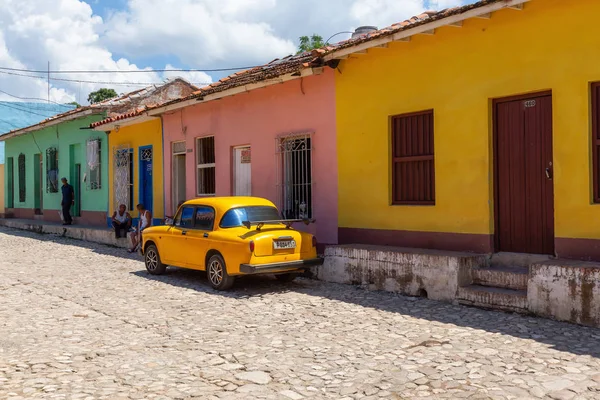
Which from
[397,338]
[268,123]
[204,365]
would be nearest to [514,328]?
[397,338]

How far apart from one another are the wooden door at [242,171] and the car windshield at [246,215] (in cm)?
349

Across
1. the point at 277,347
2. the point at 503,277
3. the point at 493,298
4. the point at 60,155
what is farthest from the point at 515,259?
the point at 60,155

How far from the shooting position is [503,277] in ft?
25.7

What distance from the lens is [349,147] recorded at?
10.7 m

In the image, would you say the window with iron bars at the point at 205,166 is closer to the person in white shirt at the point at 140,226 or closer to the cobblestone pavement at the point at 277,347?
the person in white shirt at the point at 140,226

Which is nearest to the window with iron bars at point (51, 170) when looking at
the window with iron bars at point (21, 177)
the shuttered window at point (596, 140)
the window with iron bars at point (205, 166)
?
the window with iron bars at point (21, 177)

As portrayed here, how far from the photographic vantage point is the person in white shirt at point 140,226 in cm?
1455

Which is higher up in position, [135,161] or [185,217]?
[135,161]

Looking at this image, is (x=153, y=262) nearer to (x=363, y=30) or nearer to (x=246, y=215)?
(x=246, y=215)

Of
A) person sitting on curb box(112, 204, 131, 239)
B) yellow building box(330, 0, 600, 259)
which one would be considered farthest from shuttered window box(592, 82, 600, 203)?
person sitting on curb box(112, 204, 131, 239)

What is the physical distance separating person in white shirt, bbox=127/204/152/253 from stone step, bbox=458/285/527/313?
333 inches

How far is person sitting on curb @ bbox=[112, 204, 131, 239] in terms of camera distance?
54.1 ft

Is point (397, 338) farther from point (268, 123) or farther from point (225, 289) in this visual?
point (268, 123)

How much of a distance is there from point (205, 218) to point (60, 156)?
14.9m
